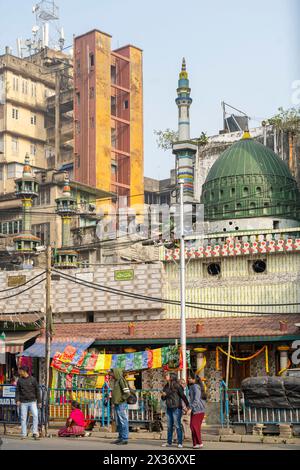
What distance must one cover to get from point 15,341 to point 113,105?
166 ft

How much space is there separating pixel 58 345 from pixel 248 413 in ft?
40.7

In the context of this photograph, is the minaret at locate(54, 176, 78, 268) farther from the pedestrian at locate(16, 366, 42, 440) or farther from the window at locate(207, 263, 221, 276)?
the pedestrian at locate(16, 366, 42, 440)

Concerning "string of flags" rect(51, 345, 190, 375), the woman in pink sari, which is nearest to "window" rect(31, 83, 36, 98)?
"string of flags" rect(51, 345, 190, 375)

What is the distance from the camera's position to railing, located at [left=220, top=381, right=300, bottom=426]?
2108 cm

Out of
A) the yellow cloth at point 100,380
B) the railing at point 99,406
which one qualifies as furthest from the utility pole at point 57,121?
the railing at point 99,406

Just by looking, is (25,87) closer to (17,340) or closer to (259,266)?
(17,340)

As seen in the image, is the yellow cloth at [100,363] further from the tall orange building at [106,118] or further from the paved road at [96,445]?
the tall orange building at [106,118]

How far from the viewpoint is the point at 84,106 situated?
7750 cm

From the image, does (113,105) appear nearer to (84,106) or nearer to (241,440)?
(84,106)

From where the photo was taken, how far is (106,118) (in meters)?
77.4

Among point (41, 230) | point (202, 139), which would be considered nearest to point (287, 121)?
point (202, 139)

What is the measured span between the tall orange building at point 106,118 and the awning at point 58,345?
1681 inches

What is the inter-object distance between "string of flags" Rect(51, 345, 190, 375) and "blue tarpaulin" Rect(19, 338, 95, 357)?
180 centimetres
